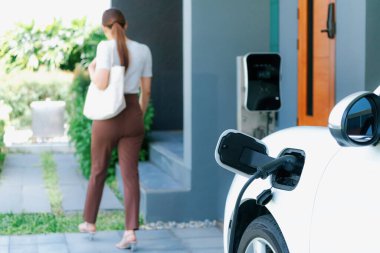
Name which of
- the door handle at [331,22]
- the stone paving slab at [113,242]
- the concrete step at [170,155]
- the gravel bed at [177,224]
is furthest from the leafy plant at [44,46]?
the door handle at [331,22]

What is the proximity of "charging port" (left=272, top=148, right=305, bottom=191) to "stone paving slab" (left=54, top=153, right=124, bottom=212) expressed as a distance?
4.73 m

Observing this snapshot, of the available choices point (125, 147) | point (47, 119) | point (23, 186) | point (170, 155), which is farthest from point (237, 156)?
point (47, 119)

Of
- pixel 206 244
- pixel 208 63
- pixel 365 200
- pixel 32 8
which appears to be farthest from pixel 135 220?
pixel 32 8

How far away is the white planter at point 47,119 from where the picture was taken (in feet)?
45.1

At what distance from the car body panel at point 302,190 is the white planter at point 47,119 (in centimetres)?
979

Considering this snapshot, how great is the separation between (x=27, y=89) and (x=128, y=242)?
884 centimetres

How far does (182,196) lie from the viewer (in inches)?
316

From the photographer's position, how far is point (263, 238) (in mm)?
4172

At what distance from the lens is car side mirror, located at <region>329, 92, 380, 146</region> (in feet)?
10.9

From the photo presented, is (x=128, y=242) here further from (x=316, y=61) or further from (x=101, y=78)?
(x=316, y=61)

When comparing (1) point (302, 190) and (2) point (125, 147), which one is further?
(2) point (125, 147)

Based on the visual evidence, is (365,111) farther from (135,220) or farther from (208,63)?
(208,63)

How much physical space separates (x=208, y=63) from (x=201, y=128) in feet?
1.99

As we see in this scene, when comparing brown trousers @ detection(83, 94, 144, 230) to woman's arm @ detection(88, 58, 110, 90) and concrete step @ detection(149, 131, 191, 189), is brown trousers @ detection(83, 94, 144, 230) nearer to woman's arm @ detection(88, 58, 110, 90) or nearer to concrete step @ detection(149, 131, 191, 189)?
woman's arm @ detection(88, 58, 110, 90)
